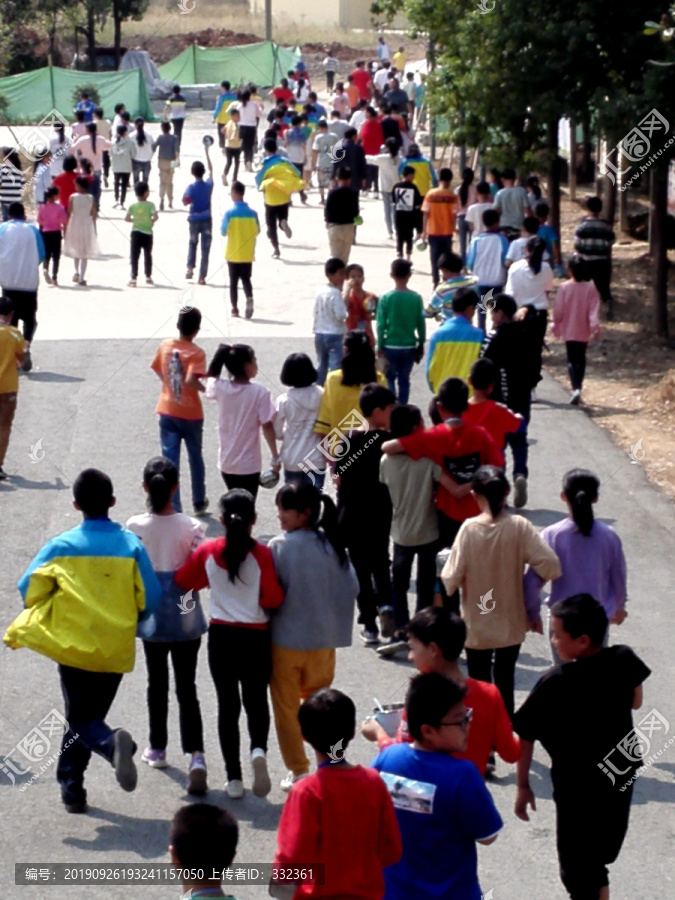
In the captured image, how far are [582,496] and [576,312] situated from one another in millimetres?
6733

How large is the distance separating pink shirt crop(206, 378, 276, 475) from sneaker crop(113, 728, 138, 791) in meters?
3.58

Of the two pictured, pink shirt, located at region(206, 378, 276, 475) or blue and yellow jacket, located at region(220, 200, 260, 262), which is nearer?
pink shirt, located at region(206, 378, 276, 475)

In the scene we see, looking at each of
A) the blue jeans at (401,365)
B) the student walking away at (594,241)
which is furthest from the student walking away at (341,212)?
the blue jeans at (401,365)

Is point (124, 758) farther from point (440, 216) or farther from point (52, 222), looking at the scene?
point (440, 216)

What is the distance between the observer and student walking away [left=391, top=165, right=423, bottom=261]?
19016 mm

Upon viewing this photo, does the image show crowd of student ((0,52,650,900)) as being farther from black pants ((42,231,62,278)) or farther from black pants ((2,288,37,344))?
black pants ((42,231,62,278))

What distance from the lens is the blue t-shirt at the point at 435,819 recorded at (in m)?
4.19

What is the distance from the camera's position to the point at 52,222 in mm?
17641

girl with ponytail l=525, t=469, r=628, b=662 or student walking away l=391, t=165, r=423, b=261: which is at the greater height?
student walking away l=391, t=165, r=423, b=261

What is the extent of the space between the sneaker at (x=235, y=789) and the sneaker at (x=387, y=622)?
2114mm

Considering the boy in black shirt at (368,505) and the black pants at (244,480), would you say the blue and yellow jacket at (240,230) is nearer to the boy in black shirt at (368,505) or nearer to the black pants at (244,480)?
the black pants at (244,480)

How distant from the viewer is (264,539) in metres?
10.2

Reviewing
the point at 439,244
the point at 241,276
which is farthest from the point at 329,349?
the point at 439,244
